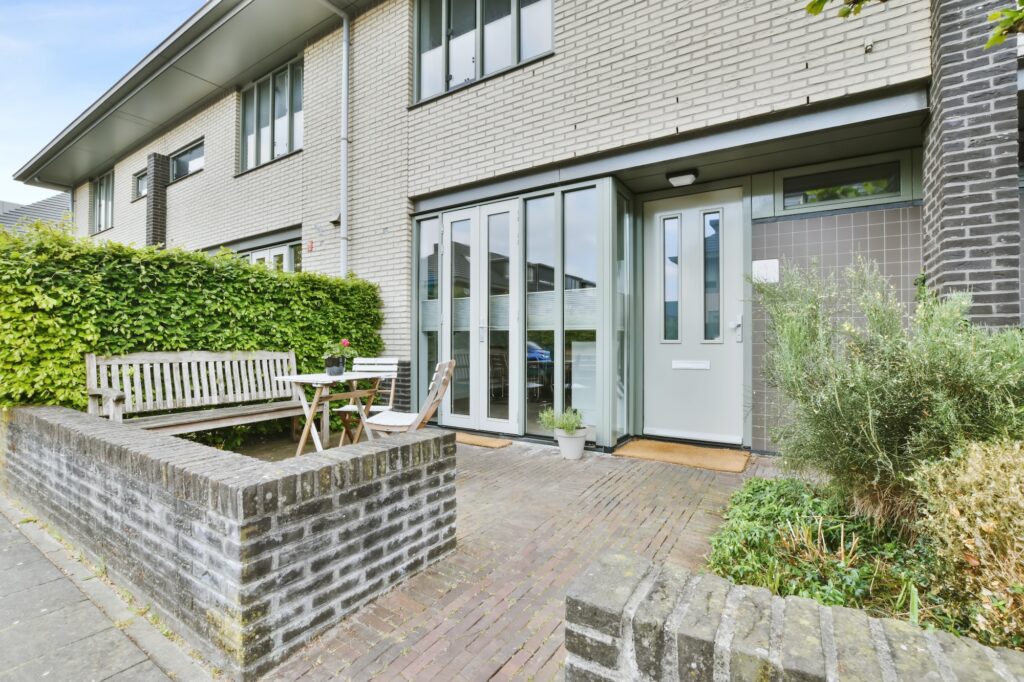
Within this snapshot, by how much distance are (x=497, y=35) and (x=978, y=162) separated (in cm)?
478

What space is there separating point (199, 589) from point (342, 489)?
0.60 m

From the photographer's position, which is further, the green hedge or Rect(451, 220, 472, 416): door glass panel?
Rect(451, 220, 472, 416): door glass panel

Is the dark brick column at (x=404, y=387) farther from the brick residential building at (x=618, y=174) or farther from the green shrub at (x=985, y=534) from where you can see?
the green shrub at (x=985, y=534)

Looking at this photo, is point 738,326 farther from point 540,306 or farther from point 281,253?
point 281,253

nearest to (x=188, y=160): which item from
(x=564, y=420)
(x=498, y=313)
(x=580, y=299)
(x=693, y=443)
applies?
(x=498, y=313)

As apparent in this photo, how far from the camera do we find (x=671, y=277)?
523 cm

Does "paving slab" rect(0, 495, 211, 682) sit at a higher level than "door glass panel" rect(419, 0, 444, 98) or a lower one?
lower

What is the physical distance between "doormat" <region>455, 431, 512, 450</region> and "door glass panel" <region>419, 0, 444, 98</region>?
440 cm

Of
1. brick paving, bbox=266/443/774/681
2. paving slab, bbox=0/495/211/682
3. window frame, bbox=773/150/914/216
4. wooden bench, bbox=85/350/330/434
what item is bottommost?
paving slab, bbox=0/495/211/682

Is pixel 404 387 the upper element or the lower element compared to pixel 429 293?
lower

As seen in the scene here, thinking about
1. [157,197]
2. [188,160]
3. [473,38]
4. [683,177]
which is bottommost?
[683,177]

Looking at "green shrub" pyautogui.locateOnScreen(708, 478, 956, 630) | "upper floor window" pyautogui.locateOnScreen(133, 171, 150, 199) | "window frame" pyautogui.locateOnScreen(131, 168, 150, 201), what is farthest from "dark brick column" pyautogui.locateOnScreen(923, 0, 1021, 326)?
"upper floor window" pyautogui.locateOnScreen(133, 171, 150, 199)

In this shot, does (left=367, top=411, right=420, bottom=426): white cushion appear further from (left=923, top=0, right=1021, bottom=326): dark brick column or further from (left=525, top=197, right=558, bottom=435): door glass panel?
(left=923, top=0, right=1021, bottom=326): dark brick column

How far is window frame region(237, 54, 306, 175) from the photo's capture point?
794 cm
